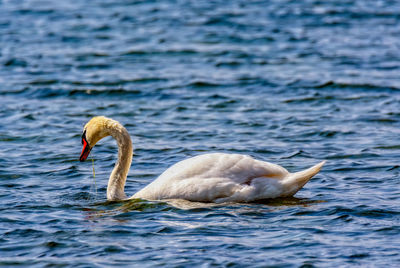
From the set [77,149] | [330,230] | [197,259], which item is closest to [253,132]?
[77,149]

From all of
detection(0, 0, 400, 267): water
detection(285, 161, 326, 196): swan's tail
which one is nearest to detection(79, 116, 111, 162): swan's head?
detection(0, 0, 400, 267): water

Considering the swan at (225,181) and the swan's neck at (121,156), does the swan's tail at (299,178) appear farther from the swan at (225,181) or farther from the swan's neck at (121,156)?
the swan's neck at (121,156)

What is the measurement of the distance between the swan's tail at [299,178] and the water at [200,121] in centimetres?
19

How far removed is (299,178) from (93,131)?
2.74 metres

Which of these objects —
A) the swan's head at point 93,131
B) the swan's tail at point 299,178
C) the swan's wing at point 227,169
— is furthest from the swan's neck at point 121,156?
the swan's tail at point 299,178

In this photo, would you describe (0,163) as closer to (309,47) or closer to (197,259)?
(197,259)

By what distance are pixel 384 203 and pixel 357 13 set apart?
52.2 feet

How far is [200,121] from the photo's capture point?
14.9 metres

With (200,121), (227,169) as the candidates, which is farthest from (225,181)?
(200,121)

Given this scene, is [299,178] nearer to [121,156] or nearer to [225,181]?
[225,181]

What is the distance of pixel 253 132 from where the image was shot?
14039 millimetres

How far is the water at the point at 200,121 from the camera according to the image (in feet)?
28.1

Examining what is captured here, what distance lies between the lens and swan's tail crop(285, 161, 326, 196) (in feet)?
32.6

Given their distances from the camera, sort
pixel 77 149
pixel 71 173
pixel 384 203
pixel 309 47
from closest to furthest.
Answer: pixel 384 203 → pixel 71 173 → pixel 77 149 → pixel 309 47
